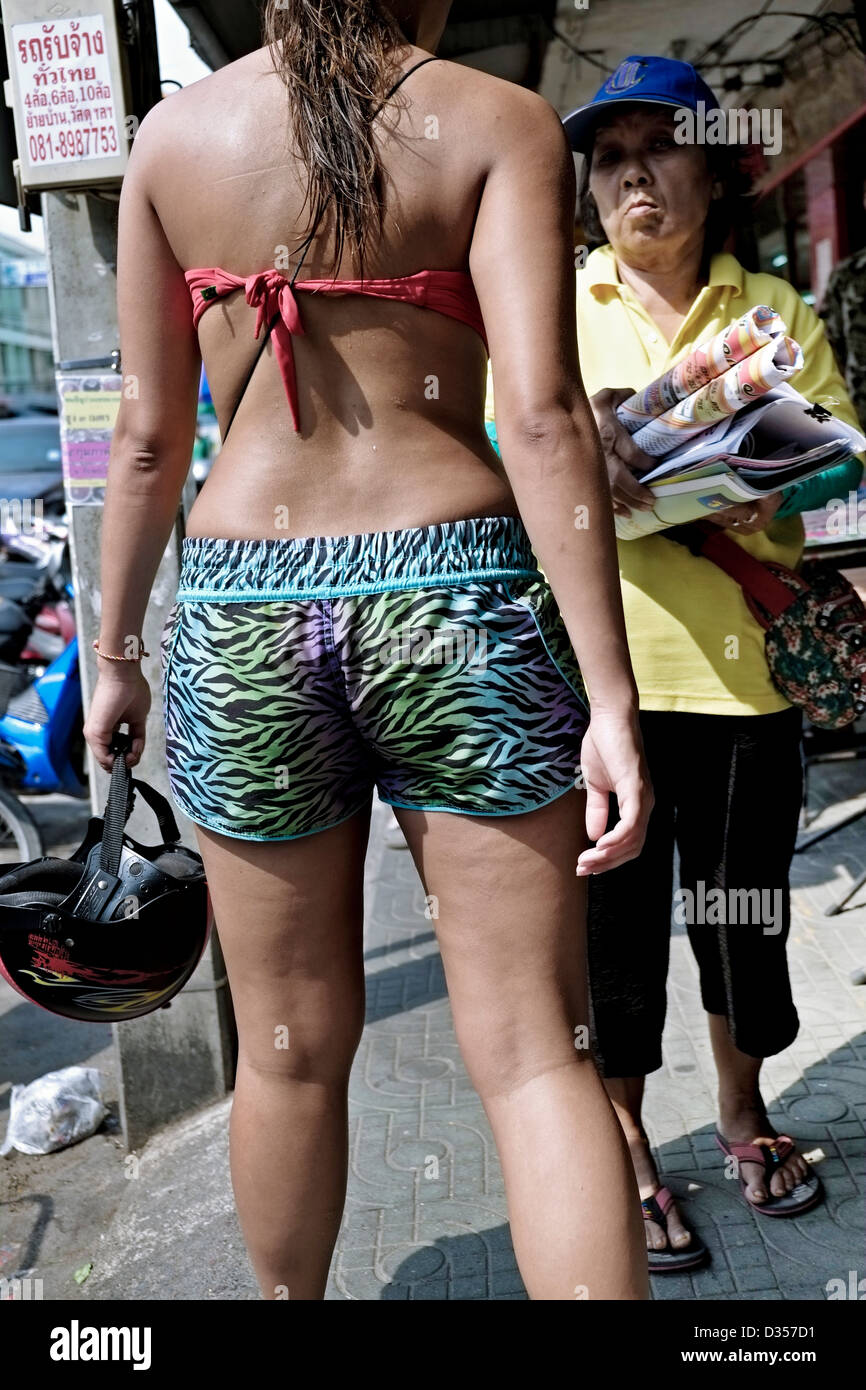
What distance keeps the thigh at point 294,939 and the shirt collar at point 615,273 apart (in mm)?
1262

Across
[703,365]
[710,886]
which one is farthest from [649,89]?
[710,886]

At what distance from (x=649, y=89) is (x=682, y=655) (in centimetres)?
104

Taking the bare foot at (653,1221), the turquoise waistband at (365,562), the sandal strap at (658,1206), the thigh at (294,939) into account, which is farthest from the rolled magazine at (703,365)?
the sandal strap at (658,1206)

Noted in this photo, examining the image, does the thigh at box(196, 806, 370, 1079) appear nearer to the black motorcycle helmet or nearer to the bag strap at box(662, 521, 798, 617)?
the black motorcycle helmet

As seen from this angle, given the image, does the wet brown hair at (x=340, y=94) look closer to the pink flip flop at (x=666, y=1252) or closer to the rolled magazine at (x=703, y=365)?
the rolled magazine at (x=703, y=365)

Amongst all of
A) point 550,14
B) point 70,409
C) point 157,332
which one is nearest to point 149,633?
point 70,409

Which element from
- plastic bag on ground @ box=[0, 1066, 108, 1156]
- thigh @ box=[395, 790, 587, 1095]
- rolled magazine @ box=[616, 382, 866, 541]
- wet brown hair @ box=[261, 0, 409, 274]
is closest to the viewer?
wet brown hair @ box=[261, 0, 409, 274]

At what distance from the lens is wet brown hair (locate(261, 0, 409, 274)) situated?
1.60 m

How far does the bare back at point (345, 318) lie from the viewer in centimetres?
163

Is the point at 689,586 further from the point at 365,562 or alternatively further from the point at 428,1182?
the point at 428,1182

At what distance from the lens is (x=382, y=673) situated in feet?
5.41

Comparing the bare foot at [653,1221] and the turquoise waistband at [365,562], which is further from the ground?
the turquoise waistband at [365,562]

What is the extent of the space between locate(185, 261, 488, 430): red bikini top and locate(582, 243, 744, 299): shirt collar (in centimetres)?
93

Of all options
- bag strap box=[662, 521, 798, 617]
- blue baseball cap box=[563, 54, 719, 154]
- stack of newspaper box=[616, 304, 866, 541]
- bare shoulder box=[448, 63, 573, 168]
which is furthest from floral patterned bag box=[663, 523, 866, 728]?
bare shoulder box=[448, 63, 573, 168]
